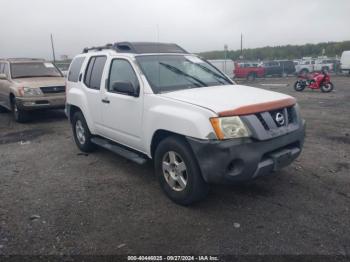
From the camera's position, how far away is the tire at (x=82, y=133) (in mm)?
→ 5902

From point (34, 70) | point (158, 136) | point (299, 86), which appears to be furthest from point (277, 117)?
point (299, 86)

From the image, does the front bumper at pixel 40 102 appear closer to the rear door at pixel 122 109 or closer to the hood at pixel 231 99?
the rear door at pixel 122 109

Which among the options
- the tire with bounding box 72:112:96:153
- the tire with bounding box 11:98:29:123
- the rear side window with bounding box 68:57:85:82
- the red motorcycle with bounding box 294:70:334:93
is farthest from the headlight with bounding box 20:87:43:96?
the red motorcycle with bounding box 294:70:334:93

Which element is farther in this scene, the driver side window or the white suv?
the driver side window

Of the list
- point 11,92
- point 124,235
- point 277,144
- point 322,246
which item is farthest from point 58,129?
point 322,246

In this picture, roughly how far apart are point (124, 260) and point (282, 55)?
5840 centimetres

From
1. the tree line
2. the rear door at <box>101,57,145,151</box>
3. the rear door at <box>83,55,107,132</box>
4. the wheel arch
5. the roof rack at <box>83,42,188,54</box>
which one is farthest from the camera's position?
the tree line

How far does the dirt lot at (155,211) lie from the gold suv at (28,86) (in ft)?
11.6

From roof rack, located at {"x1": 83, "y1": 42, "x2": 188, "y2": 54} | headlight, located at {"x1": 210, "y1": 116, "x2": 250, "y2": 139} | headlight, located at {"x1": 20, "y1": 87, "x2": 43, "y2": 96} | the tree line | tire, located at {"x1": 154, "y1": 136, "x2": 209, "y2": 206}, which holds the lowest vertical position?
tire, located at {"x1": 154, "y1": 136, "x2": 209, "y2": 206}

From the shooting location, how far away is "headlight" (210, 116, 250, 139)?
10.8 feet

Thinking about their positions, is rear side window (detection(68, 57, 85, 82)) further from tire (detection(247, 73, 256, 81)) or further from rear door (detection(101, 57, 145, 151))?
tire (detection(247, 73, 256, 81))

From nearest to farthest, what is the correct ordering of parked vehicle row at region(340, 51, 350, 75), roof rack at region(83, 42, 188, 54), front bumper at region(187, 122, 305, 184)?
front bumper at region(187, 122, 305, 184) < roof rack at region(83, 42, 188, 54) < parked vehicle row at region(340, 51, 350, 75)

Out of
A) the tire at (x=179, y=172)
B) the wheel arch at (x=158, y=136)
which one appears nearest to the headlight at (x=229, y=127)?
the tire at (x=179, y=172)

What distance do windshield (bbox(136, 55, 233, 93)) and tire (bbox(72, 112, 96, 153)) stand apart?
1997mm
